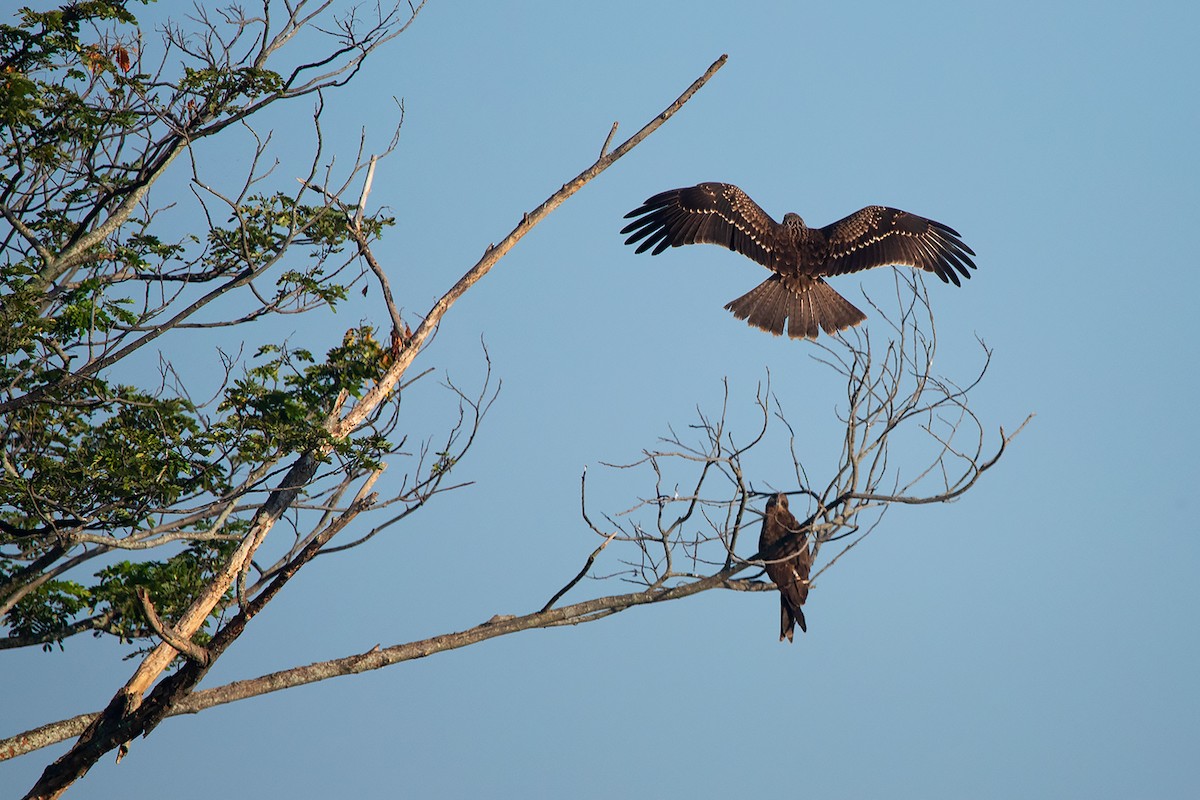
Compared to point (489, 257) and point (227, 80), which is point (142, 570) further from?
point (227, 80)

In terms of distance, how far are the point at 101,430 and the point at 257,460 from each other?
141 centimetres

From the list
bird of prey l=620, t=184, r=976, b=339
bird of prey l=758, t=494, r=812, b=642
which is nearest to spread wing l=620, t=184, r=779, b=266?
bird of prey l=620, t=184, r=976, b=339

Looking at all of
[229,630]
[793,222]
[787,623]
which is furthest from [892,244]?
[229,630]

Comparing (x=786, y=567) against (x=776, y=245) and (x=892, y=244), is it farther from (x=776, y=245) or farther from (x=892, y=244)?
(x=892, y=244)

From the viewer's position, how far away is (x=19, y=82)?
8375 mm

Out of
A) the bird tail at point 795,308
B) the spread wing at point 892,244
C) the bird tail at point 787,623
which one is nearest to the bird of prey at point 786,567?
the bird tail at point 787,623

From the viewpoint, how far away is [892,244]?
11359mm

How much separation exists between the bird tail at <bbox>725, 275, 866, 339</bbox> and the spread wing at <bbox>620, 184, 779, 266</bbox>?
301mm

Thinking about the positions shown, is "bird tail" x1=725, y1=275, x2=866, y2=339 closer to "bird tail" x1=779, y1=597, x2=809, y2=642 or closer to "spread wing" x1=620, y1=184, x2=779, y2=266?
"spread wing" x1=620, y1=184, x2=779, y2=266

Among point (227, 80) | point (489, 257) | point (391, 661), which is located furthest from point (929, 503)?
point (227, 80)

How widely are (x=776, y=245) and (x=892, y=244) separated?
127 cm

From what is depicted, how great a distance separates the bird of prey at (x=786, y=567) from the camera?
7449 millimetres

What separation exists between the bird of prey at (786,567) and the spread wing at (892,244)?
3.09 metres

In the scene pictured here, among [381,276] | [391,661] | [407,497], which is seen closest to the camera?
[391,661]
